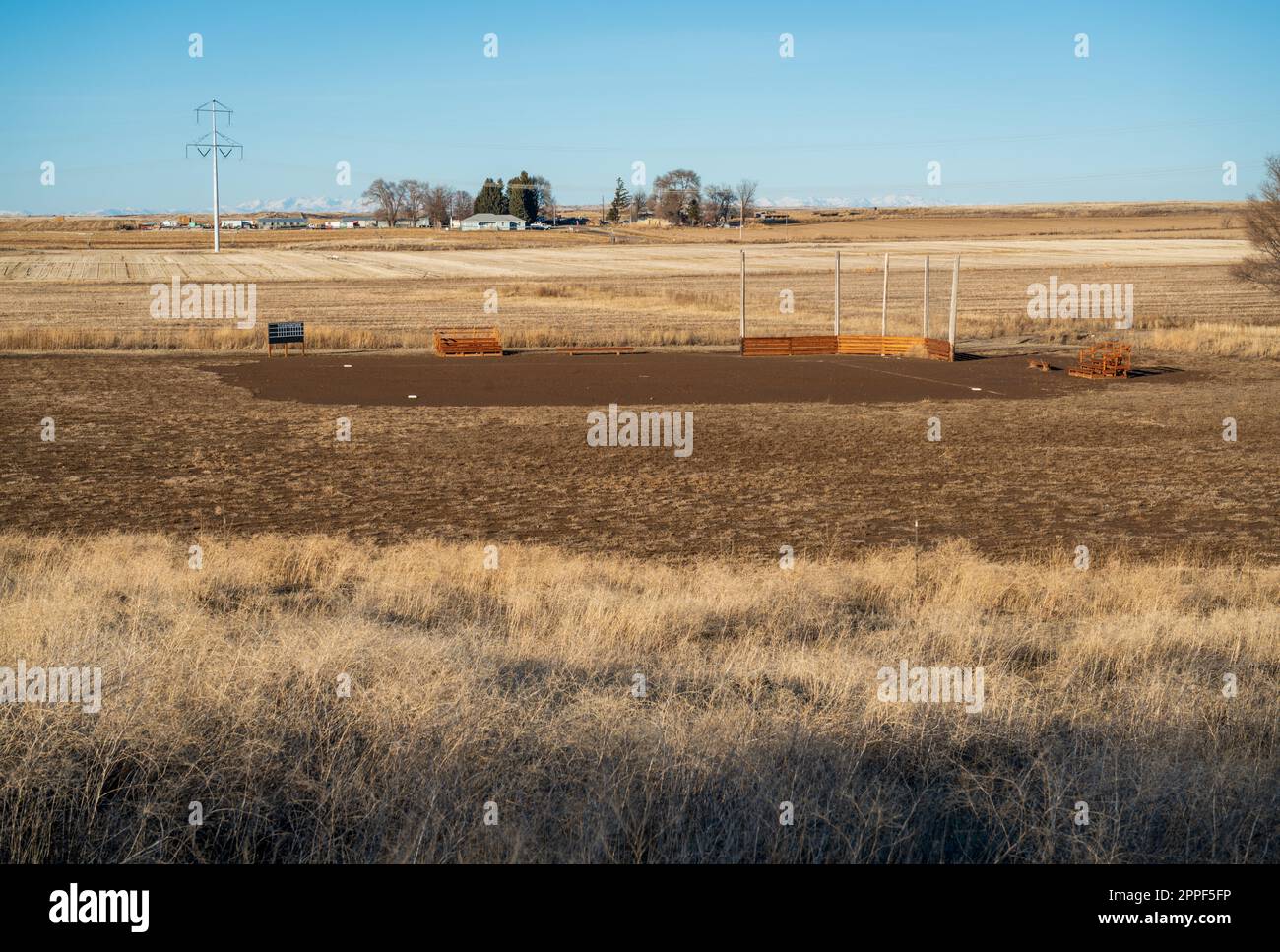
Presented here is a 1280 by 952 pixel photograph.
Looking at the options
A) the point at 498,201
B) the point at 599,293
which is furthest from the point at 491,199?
the point at 599,293

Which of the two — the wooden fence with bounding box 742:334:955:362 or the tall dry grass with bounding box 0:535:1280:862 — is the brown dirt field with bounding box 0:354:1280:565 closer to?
the tall dry grass with bounding box 0:535:1280:862

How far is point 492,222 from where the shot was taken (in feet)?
566

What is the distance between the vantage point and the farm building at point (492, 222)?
563 ft

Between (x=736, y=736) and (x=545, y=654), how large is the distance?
8.90ft

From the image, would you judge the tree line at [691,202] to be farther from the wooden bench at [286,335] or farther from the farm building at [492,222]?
the wooden bench at [286,335]

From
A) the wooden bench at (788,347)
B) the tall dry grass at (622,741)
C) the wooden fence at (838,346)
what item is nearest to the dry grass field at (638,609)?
the tall dry grass at (622,741)

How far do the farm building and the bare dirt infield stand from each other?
13737cm

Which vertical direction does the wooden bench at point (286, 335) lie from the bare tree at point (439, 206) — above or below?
below

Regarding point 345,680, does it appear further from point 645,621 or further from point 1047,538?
point 1047,538

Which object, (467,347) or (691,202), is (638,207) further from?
(467,347)

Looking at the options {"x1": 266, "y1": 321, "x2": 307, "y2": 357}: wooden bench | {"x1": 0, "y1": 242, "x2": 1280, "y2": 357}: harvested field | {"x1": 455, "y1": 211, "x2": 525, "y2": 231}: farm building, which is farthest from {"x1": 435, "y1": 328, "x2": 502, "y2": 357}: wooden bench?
{"x1": 455, "y1": 211, "x2": 525, "y2": 231}: farm building

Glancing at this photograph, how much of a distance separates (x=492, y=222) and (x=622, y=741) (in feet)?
568

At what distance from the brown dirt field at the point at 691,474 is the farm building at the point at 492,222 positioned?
14627cm
